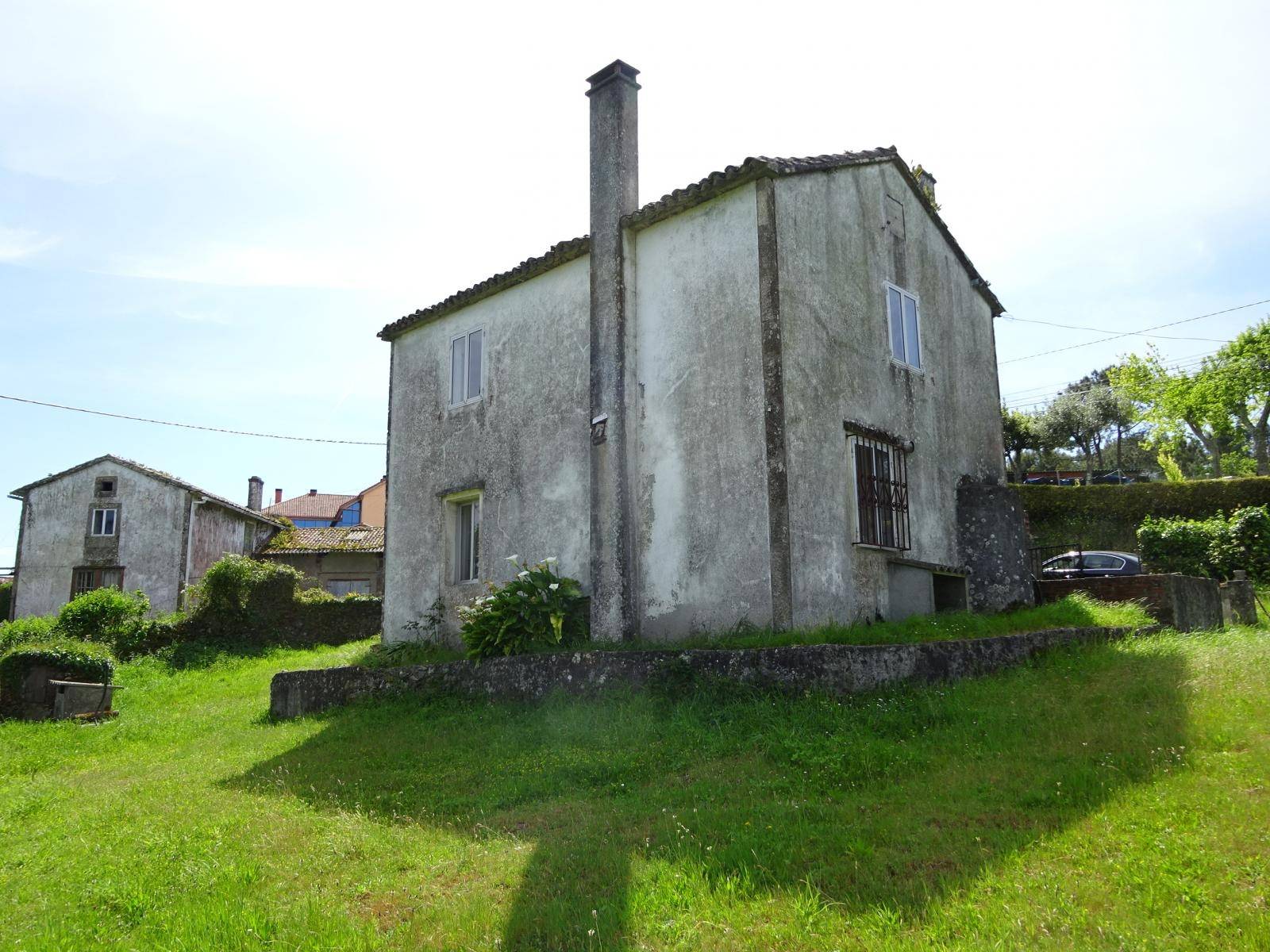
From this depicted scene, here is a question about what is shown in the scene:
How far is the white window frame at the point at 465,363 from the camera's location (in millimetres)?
15328

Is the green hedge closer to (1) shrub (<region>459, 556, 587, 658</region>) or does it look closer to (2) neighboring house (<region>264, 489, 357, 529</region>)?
(1) shrub (<region>459, 556, 587, 658</region>)

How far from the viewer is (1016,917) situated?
444cm

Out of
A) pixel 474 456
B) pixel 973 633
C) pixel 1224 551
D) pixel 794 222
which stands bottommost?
pixel 973 633

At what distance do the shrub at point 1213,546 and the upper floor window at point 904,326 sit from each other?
884 cm

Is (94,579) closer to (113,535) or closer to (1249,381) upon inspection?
(113,535)

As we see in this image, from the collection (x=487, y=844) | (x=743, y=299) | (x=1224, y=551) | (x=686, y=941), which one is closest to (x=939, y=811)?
(x=686, y=941)

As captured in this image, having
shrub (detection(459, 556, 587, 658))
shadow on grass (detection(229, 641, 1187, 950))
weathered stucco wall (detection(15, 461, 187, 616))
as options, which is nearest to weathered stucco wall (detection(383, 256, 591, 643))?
shrub (detection(459, 556, 587, 658))

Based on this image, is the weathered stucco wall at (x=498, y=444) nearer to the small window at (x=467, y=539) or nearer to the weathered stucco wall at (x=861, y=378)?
the small window at (x=467, y=539)

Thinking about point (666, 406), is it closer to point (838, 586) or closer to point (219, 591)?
point (838, 586)

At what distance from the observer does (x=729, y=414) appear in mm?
11375

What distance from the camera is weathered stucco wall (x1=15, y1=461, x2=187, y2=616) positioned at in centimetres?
2973

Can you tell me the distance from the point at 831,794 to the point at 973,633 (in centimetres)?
483

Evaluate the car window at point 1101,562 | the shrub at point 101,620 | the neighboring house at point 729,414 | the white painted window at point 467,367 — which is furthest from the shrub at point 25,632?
the car window at point 1101,562

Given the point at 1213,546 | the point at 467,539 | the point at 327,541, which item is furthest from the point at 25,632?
the point at 1213,546
